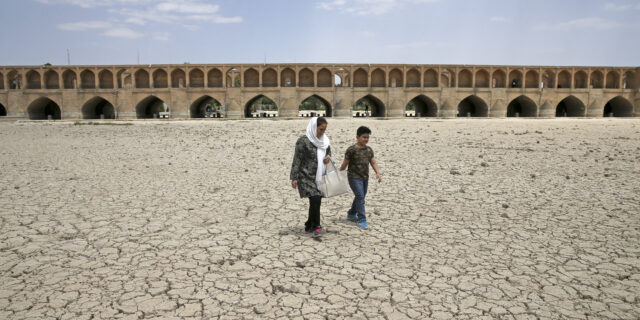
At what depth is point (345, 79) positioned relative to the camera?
32844 mm

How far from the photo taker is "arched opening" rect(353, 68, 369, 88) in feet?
109

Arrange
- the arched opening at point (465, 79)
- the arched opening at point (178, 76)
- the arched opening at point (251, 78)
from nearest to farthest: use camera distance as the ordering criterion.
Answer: the arched opening at point (178, 76)
the arched opening at point (251, 78)
the arched opening at point (465, 79)

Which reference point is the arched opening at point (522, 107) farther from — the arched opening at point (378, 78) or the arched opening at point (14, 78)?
the arched opening at point (14, 78)

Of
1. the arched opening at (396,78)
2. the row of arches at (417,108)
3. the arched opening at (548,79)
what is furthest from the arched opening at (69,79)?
the arched opening at (548,79)

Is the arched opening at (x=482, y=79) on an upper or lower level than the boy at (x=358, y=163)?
upper

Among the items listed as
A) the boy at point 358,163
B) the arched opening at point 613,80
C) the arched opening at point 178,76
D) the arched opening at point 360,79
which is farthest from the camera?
the arched opening at point 613,80

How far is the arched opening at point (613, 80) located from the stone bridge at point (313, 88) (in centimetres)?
8

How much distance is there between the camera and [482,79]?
114 ft

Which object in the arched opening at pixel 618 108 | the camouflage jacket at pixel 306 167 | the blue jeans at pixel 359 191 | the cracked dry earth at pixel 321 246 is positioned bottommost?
the cracked dry earth at pixel 321 246

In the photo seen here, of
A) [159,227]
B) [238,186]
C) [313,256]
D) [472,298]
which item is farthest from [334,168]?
[238,186]

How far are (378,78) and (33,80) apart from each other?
2796 cm

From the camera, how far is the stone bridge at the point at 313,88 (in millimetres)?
31734

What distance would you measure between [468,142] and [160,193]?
969cm

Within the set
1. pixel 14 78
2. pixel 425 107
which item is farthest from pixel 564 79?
pixel 14 78
